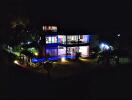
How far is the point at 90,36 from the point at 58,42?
4.90 m

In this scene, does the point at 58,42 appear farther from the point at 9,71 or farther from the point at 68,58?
the point at 9,71

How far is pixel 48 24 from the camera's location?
2934cm

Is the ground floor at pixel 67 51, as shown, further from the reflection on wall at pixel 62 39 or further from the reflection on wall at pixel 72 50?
the reflection on wall at pixel 62 39

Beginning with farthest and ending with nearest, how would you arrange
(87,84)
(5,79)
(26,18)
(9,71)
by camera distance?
(26,18)
(9,71)
(5,79)
(87,84)

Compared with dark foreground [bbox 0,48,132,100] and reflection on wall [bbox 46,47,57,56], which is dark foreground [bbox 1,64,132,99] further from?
reflection on wall [bbox 46,47,57,56]

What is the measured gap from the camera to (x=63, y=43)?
29.5 m

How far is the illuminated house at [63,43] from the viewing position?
28156mm

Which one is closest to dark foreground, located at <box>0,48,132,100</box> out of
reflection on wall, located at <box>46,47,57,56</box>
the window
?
reflection on wall, located at <box>46,47,57,56</box>

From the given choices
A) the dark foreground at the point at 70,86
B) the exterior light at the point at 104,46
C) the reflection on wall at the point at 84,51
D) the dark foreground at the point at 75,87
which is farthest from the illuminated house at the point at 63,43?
the dark foreground at the point at 75,87

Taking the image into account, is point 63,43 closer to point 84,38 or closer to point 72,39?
point 72,39

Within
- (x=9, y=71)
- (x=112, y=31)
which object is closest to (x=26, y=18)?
(x=112, y=31)

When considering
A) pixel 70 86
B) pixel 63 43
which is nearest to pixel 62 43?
pixel 63 43

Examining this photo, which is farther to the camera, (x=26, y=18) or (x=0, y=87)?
(x=26, y=18)

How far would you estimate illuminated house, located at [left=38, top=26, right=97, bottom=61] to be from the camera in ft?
92.4
